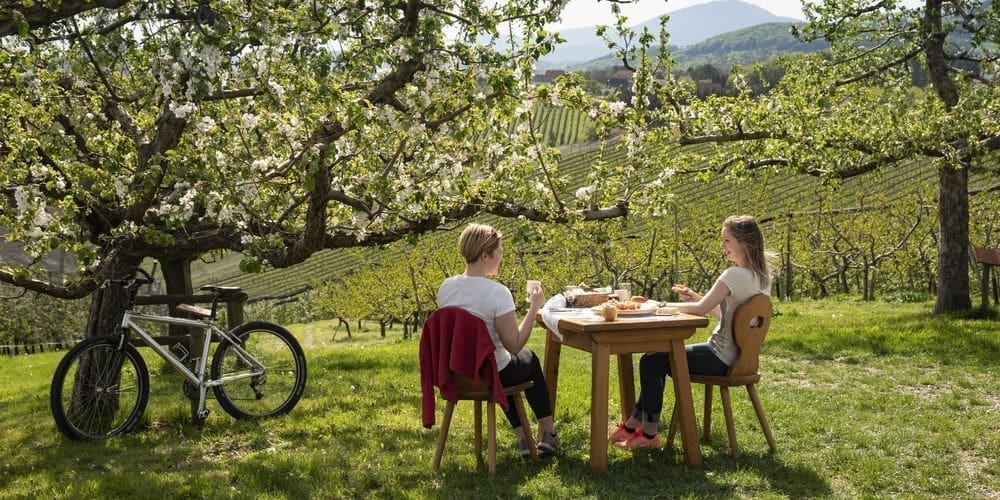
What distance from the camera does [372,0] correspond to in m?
5.54

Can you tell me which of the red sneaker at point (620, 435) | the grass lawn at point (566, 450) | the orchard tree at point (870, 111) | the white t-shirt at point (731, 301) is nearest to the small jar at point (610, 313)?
the white t-shirt at point (731, 301)

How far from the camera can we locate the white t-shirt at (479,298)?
4637mm

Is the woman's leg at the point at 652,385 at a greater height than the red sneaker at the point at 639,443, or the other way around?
the woman's leg at the point at 652,385

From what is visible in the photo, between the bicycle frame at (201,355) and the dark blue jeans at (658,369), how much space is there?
2.95 meters

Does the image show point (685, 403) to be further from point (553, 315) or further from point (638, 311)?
point (553, 315)

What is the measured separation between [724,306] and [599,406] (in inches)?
39.3

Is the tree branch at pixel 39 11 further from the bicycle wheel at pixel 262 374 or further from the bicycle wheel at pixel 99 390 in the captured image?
the bicycle wheel at pixel 262 374

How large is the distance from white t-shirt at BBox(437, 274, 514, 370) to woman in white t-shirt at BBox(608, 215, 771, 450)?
1.03 m

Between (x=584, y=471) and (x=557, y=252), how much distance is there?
54.5ft

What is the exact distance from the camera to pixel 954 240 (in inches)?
451

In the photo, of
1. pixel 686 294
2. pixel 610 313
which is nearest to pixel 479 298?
pixel 610 313

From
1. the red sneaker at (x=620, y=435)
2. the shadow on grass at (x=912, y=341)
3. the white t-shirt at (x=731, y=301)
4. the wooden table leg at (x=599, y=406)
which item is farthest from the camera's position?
the shadow on grass at (x=912, y=341)

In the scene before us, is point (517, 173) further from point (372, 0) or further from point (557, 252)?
point (557, 252)

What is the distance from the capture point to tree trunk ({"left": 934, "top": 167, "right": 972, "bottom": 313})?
37.1 feet
